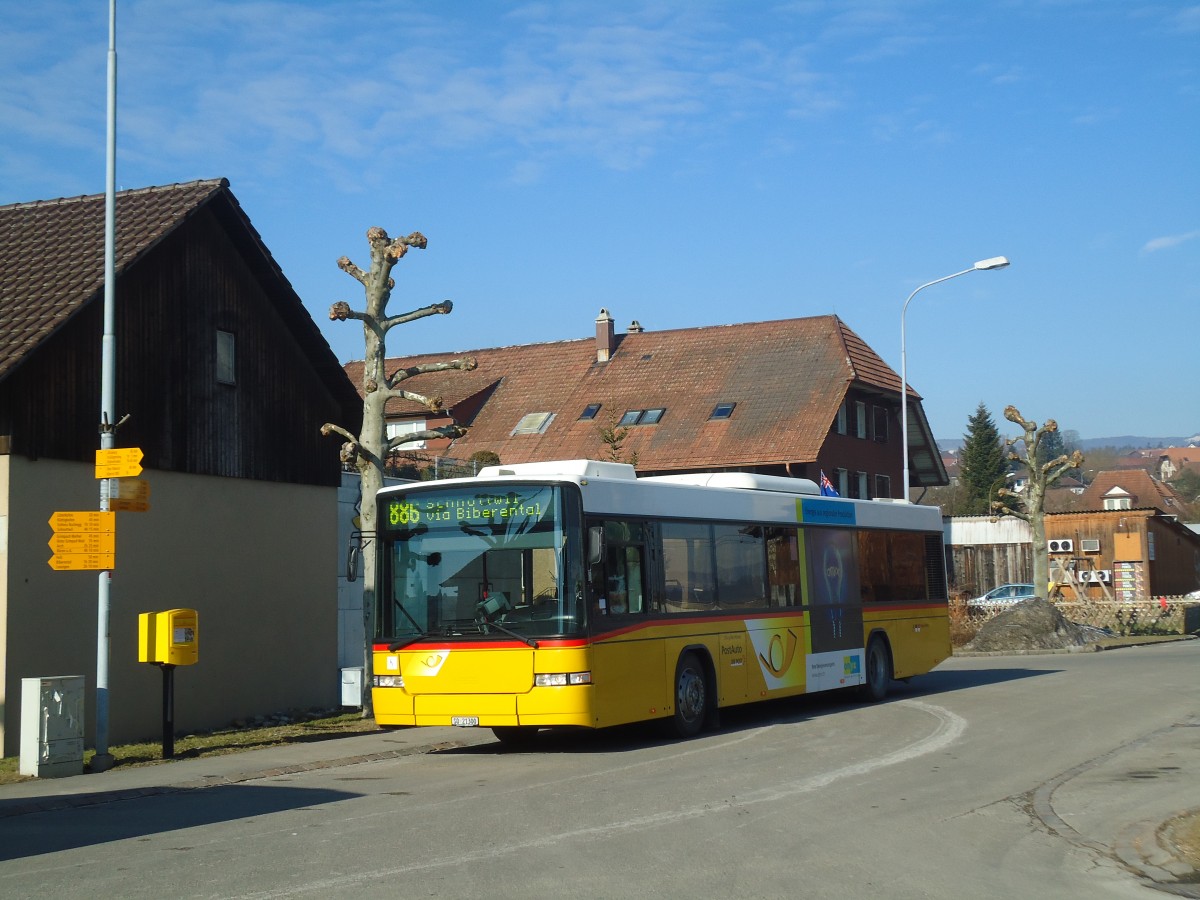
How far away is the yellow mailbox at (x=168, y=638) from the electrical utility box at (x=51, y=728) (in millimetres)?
1326

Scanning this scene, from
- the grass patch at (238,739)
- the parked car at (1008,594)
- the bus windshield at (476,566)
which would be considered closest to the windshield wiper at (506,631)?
the bus windshield at (476,566)

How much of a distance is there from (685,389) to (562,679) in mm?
35473

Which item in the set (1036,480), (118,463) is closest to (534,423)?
(1036,480)

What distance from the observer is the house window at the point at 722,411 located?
155ft

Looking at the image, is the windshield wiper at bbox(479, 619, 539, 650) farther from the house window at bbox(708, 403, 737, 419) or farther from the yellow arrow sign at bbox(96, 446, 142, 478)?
the house window at bbox(708, 403, 737, 419)

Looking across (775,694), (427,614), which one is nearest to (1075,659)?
(775,694)

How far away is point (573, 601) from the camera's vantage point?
14.7 meters

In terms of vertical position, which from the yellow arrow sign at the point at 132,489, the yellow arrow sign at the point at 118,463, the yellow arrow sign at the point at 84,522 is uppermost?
the yellow arrow sign at the point at 118,463

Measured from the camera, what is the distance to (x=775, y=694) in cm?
1844

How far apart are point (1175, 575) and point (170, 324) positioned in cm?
5352

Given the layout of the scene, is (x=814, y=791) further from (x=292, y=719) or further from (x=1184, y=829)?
(x=292, y=719)

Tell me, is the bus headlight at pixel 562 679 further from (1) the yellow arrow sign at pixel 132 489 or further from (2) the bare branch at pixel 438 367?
(2) the bare branch at pixel 438 367

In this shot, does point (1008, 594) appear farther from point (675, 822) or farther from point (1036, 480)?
point (675, 822)

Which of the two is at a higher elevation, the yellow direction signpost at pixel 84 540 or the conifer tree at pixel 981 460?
the conifer tree at pixel 981 460
